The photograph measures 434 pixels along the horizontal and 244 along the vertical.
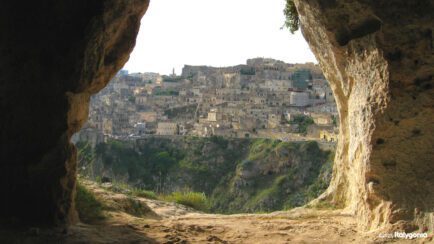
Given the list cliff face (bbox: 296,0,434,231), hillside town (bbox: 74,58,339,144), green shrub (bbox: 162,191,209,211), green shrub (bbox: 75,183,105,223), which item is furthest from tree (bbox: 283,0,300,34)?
hillside town (bbox: 74,58,339,144)

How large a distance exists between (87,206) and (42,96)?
7.23 ft

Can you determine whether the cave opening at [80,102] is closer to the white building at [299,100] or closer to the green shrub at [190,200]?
the green shrub at [190,200]

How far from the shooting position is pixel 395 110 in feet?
25.2

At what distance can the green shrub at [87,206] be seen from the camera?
8.63 m

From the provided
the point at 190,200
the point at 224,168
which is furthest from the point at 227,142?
the point at 190,200

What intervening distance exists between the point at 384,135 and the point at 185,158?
6032 centimetres

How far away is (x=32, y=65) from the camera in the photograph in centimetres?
788

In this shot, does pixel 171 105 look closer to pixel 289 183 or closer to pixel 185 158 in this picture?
pixel 185 158

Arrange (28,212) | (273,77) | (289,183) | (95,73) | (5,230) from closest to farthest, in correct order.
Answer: (5,230) → (28,212) → (95,73) → (289,183) → (273,77)

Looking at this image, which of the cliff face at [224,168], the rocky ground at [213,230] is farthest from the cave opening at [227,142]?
the rocky ground at [213,230]

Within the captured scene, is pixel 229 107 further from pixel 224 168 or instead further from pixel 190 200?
pixel 190 200

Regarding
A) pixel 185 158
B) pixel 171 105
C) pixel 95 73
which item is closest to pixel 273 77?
pixel 171 105

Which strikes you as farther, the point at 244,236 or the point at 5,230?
the point at 244,236

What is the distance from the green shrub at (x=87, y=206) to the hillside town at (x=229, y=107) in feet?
170
